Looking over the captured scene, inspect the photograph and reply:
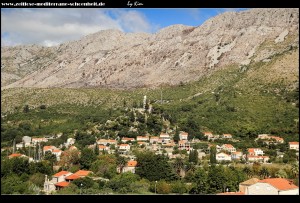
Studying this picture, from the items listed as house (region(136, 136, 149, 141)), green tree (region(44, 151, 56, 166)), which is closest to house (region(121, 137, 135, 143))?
house (region(136, 136, 149, 141))

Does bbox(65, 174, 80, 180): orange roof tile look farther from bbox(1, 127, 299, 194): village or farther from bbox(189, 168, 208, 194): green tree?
bbox(189, 168, 208, 194): green tree

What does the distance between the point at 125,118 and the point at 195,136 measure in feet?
14.3

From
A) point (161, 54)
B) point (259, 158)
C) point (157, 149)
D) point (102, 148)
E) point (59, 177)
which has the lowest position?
point (59, 177)

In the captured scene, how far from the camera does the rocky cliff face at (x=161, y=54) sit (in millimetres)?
35188

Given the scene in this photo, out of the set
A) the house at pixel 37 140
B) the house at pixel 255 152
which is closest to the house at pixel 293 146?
the house at pixel 255 152

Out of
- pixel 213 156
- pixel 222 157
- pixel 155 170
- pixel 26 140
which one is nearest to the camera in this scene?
pixel 155 170

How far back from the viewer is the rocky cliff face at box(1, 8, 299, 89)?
3519cm

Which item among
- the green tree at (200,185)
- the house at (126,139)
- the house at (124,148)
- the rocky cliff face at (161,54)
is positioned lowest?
the green tree at (200,185)

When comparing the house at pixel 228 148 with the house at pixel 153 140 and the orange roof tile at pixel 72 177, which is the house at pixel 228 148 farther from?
the orange roof tile at pixel 72 177

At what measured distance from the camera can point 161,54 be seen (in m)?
43.9

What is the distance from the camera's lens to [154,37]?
5116 cm

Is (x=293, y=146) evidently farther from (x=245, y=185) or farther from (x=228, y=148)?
(x=245, y=185)

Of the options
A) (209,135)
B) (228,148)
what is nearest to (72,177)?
(228,148)

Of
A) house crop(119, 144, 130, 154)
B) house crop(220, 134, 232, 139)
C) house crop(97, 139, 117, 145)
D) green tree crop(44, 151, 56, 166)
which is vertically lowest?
green tree crop(44, 151, 56, 166)
